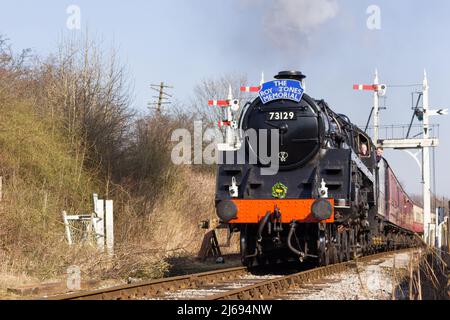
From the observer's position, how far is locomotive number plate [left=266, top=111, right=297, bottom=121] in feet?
38.8

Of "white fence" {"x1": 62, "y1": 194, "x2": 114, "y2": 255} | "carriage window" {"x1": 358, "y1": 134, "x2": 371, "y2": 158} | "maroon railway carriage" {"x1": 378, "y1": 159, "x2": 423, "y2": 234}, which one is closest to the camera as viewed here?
"white fence" {"x1": 62, "y1": 194, "x2": 114, "y2": 255}

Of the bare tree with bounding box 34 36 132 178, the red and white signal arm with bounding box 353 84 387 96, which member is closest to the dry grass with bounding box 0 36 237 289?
the bare tree with bounding box 34 36 132 178

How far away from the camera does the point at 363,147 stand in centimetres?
1524

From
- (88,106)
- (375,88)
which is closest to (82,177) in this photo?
(88,106)

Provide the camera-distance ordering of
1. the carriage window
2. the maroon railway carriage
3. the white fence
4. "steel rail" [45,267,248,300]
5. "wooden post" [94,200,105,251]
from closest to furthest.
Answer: "steel rail" [45,267,248,300] → the white fence → "wooden post" [94,200,105,251] → the carriage window → the maroon railway carriage

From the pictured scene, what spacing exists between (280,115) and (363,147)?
407cm

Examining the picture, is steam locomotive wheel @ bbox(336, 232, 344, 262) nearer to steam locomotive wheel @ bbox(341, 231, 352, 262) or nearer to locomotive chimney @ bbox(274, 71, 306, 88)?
steam locomotive wheel @ bbox(341, 231, 352, 262)

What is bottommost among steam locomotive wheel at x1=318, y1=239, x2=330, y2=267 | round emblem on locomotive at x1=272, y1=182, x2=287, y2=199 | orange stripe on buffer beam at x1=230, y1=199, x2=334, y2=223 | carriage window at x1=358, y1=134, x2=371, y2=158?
steam locomotive wheel at x1=318, y1=239, x2=330, y2=267

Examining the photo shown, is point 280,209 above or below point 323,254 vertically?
above

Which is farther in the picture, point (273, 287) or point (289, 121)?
point (289, 121)

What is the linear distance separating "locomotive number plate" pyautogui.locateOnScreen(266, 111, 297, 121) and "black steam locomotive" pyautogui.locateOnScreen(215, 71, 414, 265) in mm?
19

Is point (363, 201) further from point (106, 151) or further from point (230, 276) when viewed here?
point (106, 151)

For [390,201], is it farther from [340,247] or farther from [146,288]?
[146,288]
